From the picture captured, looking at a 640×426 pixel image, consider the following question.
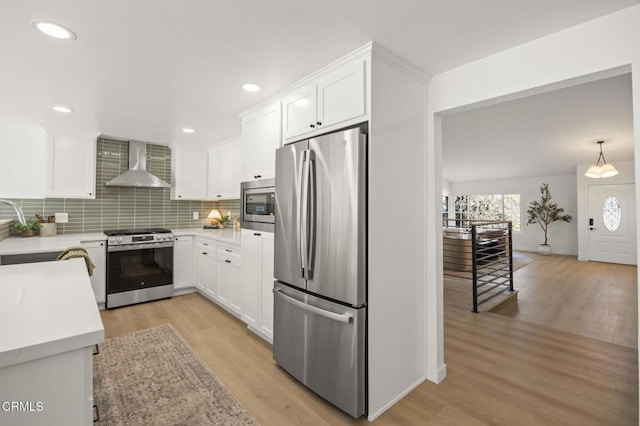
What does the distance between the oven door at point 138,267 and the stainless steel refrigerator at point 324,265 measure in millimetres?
2545

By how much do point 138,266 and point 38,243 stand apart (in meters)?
1.06

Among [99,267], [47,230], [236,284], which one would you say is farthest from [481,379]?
[47,230]

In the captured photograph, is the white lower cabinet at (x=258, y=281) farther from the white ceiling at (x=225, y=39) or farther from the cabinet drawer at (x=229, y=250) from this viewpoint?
the white ceiling at (x=225, y=39)

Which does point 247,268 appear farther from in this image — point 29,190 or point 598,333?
point 598,333

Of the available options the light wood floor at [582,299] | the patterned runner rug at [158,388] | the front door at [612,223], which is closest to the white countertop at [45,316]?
the patterned runner rug at [158,388]

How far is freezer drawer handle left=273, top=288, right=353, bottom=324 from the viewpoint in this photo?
1.89 metres

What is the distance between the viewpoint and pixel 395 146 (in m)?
2.11

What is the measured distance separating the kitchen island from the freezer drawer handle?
4.23 ft

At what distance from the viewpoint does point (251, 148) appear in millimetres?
3074

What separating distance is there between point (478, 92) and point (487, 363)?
224 centimetres

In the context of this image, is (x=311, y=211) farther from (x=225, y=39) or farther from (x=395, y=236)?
(x=225, y=39)

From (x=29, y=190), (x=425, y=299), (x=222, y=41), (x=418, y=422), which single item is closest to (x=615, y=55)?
(x=425, y=299)

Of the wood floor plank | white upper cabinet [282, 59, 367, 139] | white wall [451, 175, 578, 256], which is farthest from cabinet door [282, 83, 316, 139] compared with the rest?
white wall [451, 175, 578, 256]

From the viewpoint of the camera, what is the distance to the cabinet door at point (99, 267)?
378 centimetres
